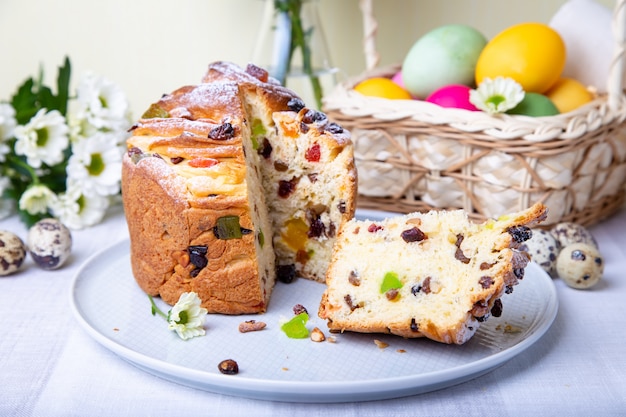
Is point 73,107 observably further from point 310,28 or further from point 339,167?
A: point 339,167

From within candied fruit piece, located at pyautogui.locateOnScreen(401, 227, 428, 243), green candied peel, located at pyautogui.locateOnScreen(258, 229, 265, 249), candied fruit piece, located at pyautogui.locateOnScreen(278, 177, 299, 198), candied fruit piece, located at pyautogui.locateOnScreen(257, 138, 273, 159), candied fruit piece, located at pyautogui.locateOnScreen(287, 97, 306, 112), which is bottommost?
green candied peel, located at pyautogui.locateOnScreen(258, 229, 265, 249)

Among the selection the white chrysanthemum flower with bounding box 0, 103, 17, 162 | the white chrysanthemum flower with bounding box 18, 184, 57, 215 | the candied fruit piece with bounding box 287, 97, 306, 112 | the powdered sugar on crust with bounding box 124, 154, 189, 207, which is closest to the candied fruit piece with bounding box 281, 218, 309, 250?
the candied fruit piece with bounding box 287, 97, 306, 112

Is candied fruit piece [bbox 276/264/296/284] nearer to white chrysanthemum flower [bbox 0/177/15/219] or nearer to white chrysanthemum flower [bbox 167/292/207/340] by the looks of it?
white chrysanthemum flower [bbox 167/292/207/340]

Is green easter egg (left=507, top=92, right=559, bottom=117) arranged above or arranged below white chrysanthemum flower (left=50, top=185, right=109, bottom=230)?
above

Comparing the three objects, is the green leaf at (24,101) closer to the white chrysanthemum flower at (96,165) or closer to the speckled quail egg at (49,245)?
the white chrysanthemum flower at (96,165)

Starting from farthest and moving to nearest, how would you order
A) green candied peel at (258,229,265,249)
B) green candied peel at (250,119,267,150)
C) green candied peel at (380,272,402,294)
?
green candied peel at (250,119,267,150)
green candied peel at (258,229,265,249)
green candied peel at (380,272,402,294)

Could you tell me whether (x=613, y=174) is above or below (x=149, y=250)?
below

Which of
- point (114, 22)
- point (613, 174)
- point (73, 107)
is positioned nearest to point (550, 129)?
point (613, 174)
